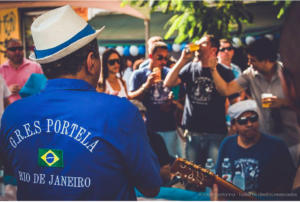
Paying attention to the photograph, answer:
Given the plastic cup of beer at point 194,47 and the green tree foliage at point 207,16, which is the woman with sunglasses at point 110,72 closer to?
the green tree foliage at point 207,16

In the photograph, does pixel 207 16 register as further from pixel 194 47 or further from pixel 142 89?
pixel 142 89

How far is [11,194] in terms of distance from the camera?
321 cm

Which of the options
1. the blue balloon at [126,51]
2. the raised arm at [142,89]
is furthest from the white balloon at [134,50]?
the raised arm at [142,89]

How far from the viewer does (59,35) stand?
1494mm

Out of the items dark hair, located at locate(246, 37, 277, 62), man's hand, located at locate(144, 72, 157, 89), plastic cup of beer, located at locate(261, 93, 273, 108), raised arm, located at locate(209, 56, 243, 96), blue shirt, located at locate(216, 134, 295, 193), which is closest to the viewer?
blue shirt, located at locate(216, 134, 295, 193)

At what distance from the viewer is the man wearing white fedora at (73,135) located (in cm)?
136

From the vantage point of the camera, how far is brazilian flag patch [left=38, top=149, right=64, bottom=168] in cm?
137

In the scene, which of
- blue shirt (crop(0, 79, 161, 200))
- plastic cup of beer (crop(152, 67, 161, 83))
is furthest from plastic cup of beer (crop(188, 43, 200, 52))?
blue shirt (crop(0, 79, 161, 200))

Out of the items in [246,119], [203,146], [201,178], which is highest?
[246,119]

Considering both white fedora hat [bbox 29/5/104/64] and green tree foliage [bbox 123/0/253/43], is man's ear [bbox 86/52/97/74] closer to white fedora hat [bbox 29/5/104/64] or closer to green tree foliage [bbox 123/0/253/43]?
white fedora hat [bbox 29/5/104/64]

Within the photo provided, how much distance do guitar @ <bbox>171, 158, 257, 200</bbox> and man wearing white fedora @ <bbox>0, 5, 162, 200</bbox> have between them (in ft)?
2.29

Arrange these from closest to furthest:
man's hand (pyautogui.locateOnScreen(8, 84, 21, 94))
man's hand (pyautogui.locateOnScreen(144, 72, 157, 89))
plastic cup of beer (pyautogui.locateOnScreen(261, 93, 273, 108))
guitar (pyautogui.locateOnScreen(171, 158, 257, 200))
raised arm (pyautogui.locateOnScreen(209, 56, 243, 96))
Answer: guitar (pyautogui.locateOnScreen(171, 158, 257, 200))
plastic cup of beer (pyautogui.locateOnScreen(261, 93, 273, 108))
raised arm (pyautogui.locateOnScreen(209, 56, 243, 96))
man's hand (pyautogui.locateOnScreen(144, 72, 157, 89))
man's hand (pyautogui.locateOnScreen(8, 84, 21, 94))

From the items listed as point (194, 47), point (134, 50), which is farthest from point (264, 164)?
point (134, 50)

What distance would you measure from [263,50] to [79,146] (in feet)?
8.78
